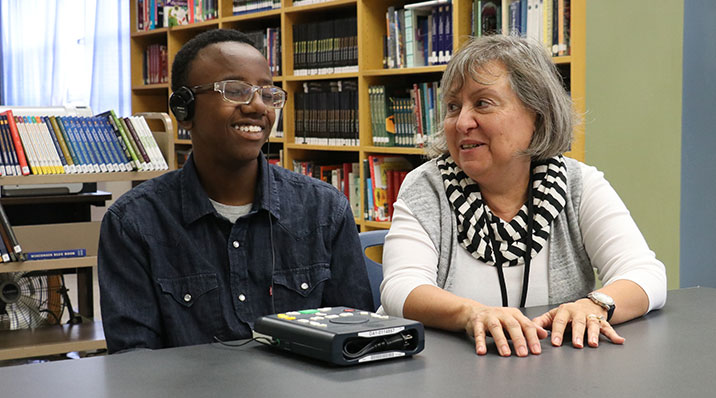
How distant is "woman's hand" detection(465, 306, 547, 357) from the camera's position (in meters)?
1.07

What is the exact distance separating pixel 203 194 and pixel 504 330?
0.70 metres

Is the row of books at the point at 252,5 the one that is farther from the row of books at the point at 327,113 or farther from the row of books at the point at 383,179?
the row of books at the point at 383,179

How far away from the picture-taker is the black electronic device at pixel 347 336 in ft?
3.24

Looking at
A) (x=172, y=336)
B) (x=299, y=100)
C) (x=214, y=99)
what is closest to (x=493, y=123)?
(x=214, y=99)

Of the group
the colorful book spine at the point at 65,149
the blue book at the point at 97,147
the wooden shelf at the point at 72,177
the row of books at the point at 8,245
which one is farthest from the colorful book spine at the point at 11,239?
the blue book at the point at 97,147

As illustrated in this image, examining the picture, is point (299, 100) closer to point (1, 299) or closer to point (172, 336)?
point (1, 299)

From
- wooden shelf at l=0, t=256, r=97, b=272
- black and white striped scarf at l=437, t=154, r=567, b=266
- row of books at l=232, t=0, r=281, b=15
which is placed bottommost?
wooden shelf at l=0, t=256, r=97, b=272

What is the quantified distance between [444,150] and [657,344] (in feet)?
2.37

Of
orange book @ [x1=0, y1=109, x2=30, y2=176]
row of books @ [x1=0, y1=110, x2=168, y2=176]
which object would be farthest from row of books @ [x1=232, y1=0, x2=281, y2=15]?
orange book @ [x1=0, y1=109, x2=30, y2=176]

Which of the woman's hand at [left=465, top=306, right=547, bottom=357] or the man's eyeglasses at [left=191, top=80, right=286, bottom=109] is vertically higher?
the man's eyeglasses at [left=191, top=80, right=286, bottom=109]

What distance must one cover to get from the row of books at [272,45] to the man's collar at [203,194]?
2.82m

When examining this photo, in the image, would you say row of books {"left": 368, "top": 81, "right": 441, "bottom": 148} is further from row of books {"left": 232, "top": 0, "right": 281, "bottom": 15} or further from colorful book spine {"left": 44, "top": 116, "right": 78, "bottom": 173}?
colorful book spine {"left": 44, "top": 116, "right": 78, "bottom": 173}

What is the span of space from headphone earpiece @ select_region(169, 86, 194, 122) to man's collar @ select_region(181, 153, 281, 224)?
9cm

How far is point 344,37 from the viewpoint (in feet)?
13.0
